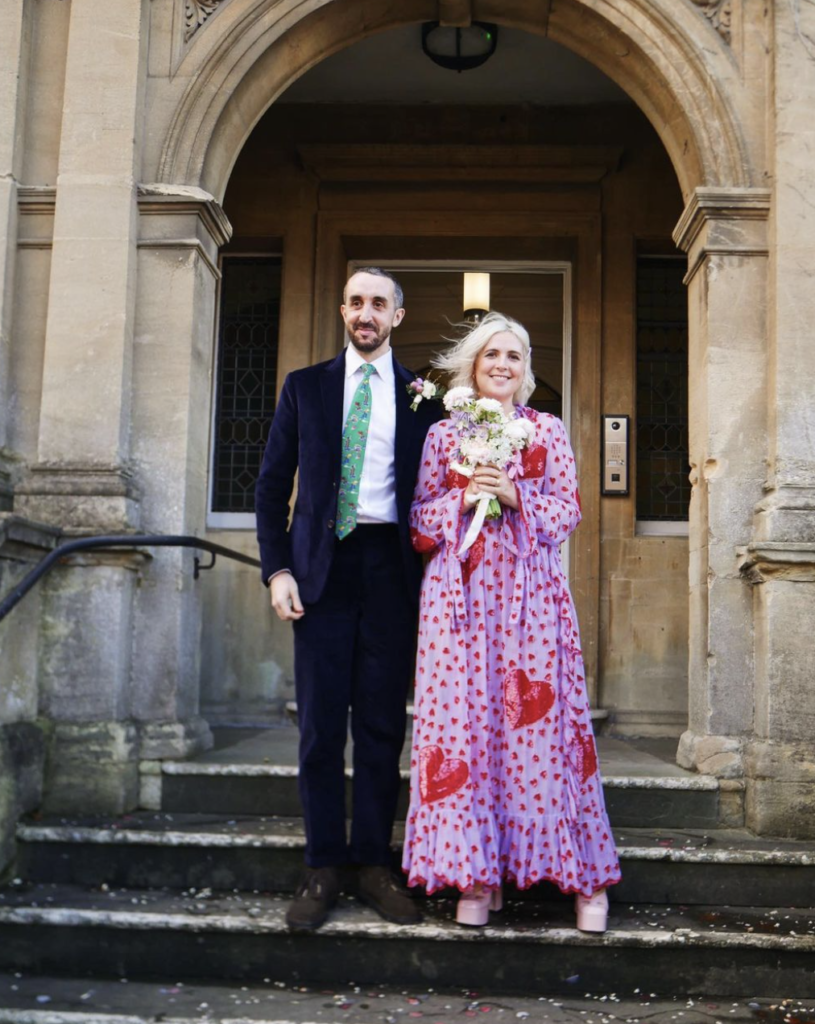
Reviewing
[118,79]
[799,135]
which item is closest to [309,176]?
[118,79]

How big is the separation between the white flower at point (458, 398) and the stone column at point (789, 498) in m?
1.54

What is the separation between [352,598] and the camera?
3.79 m

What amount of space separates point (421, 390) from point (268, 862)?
5.81 ft

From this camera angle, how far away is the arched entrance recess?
4.72 metres

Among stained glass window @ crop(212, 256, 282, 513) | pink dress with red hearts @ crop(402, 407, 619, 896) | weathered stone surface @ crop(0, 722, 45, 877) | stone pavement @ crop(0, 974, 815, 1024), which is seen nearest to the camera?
stone pavement @ crop(0, 974, 815, 1024)

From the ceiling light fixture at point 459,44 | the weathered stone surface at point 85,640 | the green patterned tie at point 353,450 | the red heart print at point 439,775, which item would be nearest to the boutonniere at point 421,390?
the green patterned tie at point 353,450

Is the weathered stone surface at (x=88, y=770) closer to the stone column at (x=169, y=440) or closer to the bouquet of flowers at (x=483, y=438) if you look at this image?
the stone column at (x=169, y=440)

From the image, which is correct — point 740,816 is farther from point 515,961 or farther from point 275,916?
point 275,916

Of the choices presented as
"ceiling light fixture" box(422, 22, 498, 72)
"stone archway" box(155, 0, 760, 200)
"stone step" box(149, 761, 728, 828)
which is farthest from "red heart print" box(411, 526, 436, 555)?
"ceiling light fixture" box(422, 22, 498, 72)

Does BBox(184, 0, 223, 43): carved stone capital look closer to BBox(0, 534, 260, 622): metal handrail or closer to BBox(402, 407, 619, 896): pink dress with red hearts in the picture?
BBox(0, 534, 260, 622): metal handrail

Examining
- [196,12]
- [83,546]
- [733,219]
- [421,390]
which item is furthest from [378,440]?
[196,12]

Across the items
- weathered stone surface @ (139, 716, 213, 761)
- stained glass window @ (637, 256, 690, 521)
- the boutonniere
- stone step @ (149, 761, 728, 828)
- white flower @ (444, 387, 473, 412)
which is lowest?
stone step @ (149, 761, 728, 828)

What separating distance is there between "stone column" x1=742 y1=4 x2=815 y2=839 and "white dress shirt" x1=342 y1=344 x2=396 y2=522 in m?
1.61

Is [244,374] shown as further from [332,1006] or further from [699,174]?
[332,1006]
